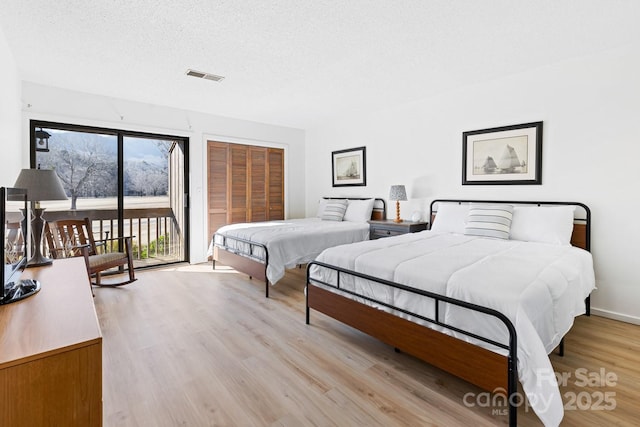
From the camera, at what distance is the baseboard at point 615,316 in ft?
9.44

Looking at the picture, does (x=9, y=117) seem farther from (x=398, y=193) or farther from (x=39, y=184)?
(x=398, y=193)

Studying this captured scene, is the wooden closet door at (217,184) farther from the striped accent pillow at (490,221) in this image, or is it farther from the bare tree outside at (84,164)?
the striped accent pillow at (490,221)

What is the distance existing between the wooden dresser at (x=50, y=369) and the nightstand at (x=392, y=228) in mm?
3502

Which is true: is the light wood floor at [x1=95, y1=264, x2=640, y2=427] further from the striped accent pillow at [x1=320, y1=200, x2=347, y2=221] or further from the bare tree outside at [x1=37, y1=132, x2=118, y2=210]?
the striped accent pillow at [x1=320, y1=200, x2=347, y2=221]

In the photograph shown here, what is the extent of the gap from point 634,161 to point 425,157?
6.88 ft

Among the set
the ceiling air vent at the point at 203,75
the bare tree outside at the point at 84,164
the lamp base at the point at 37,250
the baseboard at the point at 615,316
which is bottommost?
the baseboard at the point at 615,316

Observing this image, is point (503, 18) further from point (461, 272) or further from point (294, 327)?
point (294, 327)

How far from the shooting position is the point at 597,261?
305 centimetres

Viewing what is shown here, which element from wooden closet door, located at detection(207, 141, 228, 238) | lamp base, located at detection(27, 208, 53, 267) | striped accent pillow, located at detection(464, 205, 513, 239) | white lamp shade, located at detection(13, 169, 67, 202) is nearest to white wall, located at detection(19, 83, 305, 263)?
wooden closet door, located at detection(207, 141, 228, 238)

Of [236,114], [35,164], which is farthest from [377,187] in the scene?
[35,164]

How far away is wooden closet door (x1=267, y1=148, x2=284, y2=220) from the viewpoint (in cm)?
602

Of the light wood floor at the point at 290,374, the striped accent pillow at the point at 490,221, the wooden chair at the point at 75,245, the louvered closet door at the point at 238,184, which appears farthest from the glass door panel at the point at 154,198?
the striped accent pillow at the point at 490,221

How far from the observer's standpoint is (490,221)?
3311 mm

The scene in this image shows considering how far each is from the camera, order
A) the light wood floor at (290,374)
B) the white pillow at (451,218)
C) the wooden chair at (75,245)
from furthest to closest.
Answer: the white pillow at (451,218)
the wooden chair at (75,245)
the light wood floor at (290,374)
